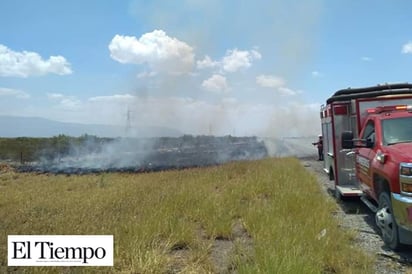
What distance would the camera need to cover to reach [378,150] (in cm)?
676

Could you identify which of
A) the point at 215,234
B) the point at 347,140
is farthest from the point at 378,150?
the point at 215,234

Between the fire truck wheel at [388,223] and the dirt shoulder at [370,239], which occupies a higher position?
the fire truck wheel at [388,223]

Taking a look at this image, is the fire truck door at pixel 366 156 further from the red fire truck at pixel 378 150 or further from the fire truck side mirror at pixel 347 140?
the fire truck side mirror at pixel 347 140

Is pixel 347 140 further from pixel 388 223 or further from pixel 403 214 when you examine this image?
pixel 403 214

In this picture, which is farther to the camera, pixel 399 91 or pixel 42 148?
pixel 42 148

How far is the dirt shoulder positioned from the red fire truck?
0.20 metres

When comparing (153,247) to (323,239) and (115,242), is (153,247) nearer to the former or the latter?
(115,242)

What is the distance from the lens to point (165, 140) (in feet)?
252

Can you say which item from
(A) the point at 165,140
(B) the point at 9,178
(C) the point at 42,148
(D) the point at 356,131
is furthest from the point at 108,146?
(D) the point at 356,131

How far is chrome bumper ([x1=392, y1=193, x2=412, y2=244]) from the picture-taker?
526cm

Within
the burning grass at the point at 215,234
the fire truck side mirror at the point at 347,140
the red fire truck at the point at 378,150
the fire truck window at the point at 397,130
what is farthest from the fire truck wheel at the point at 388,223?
the fire truck side mirror at the point at 347,140

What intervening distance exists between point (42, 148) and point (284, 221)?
5987 centimetres

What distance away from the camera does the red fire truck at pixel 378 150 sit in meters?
5.55

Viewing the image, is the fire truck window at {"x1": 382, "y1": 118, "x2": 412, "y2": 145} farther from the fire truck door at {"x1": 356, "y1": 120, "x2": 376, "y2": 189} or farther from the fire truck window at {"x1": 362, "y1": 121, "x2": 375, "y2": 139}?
the fire truck window at {"x1": 362, "y1": 121, "x2": 375, "y2": 139}
